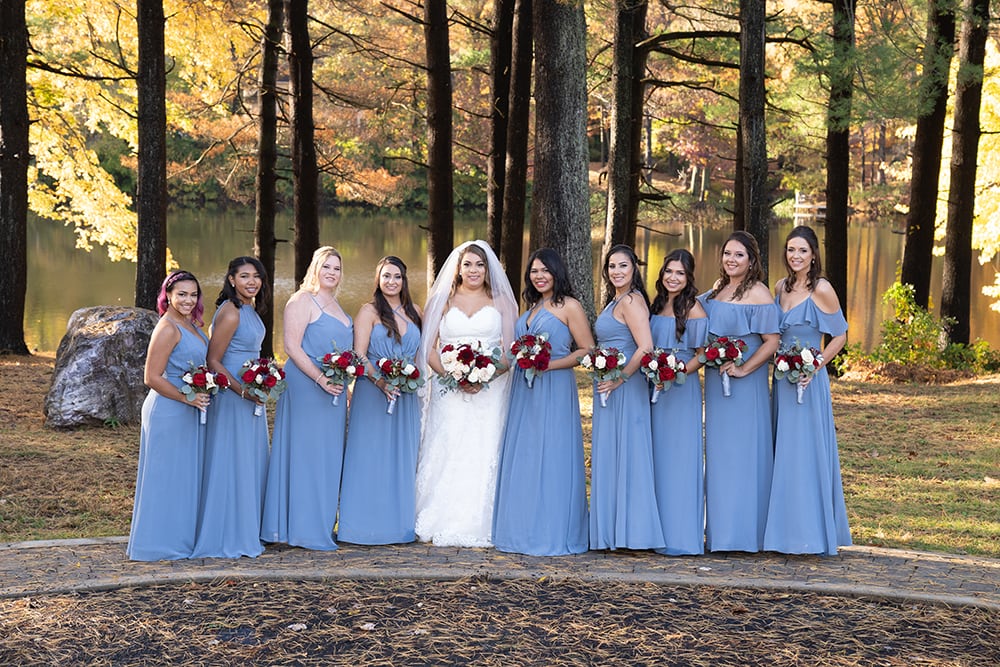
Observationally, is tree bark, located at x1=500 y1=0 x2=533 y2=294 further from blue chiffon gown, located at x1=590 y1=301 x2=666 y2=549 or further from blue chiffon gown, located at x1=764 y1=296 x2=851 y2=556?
blue chiffon gown, located at x1=764 y1=296 x2=851 y2=556

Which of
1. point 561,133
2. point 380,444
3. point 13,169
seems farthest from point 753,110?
point 13,169

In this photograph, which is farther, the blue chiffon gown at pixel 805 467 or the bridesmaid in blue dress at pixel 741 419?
the bridesmaid in blue dress at pixel 741 419

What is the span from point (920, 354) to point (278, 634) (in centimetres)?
1325

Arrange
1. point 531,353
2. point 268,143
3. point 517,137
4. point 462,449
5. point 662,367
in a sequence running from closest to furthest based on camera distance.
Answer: point 662,367 < point 531,353 < point 462,449 < point 517,137 < point 268,143

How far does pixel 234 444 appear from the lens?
6.25 metres

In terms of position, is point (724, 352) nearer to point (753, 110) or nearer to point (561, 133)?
point (561, 133)

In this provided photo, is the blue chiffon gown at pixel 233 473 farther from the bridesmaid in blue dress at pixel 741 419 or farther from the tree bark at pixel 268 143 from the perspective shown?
the tree bark at pixel 268 143

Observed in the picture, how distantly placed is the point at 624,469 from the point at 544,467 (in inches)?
19.4

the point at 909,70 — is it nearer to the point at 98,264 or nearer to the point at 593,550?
the point at 593,550

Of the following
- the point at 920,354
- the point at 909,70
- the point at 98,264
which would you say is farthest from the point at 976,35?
the point at 98,264

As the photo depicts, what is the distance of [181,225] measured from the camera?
1630 inches

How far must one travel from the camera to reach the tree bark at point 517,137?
14273mm

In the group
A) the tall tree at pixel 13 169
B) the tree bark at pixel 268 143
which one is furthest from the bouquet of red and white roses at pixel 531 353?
the tall tree at pixel 13 169

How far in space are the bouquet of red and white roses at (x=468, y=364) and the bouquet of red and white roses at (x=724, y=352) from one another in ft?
4.16
